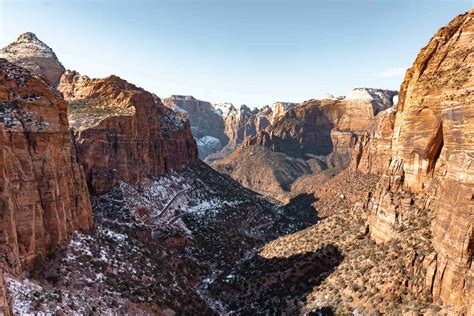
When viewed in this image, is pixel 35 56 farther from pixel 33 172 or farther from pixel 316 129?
pixel 316 129

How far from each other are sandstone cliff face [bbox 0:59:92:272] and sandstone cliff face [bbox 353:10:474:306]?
99.8 feet

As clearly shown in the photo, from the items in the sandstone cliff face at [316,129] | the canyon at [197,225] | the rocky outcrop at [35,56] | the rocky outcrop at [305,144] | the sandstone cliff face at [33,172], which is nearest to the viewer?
the canyon at [197,225]

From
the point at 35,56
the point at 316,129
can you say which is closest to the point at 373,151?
the point at 35,56

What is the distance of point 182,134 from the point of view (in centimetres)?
8419

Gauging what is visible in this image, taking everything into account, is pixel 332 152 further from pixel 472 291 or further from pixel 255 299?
pixel 472 291

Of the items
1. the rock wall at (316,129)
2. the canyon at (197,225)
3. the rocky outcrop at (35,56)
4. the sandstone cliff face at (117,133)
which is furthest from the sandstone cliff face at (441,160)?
the rock wall at (316,129)

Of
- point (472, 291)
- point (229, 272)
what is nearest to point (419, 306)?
point (472, 291)

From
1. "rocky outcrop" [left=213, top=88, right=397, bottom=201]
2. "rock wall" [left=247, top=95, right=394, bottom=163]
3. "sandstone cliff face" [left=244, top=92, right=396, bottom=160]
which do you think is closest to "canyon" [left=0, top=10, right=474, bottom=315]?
"rocky outcrop" [left=213, top=88, right=397, bottom=201]

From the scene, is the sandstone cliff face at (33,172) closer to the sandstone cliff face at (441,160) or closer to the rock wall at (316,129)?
the sandstone cliff face at (441,160)

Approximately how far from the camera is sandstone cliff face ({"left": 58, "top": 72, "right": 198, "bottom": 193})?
52.2 m

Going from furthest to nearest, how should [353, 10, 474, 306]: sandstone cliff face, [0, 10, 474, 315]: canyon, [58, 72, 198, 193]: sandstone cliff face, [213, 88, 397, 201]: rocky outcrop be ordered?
[213, 88, 397, 201]: rocky outcrop, [58, 72, 198, 193]: sandstone cliff face, [0, 10, 474, 315]: canyon, [353, 10, 474, 306]: sandstone cliff face

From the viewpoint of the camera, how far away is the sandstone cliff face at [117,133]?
171 ft

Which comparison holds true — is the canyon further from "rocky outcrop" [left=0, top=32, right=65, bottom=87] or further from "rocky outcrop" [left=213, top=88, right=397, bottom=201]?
"rocky outcrop" [left=213, top=88, right=397, bottom=201]

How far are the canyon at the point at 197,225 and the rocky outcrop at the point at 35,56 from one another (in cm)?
177
